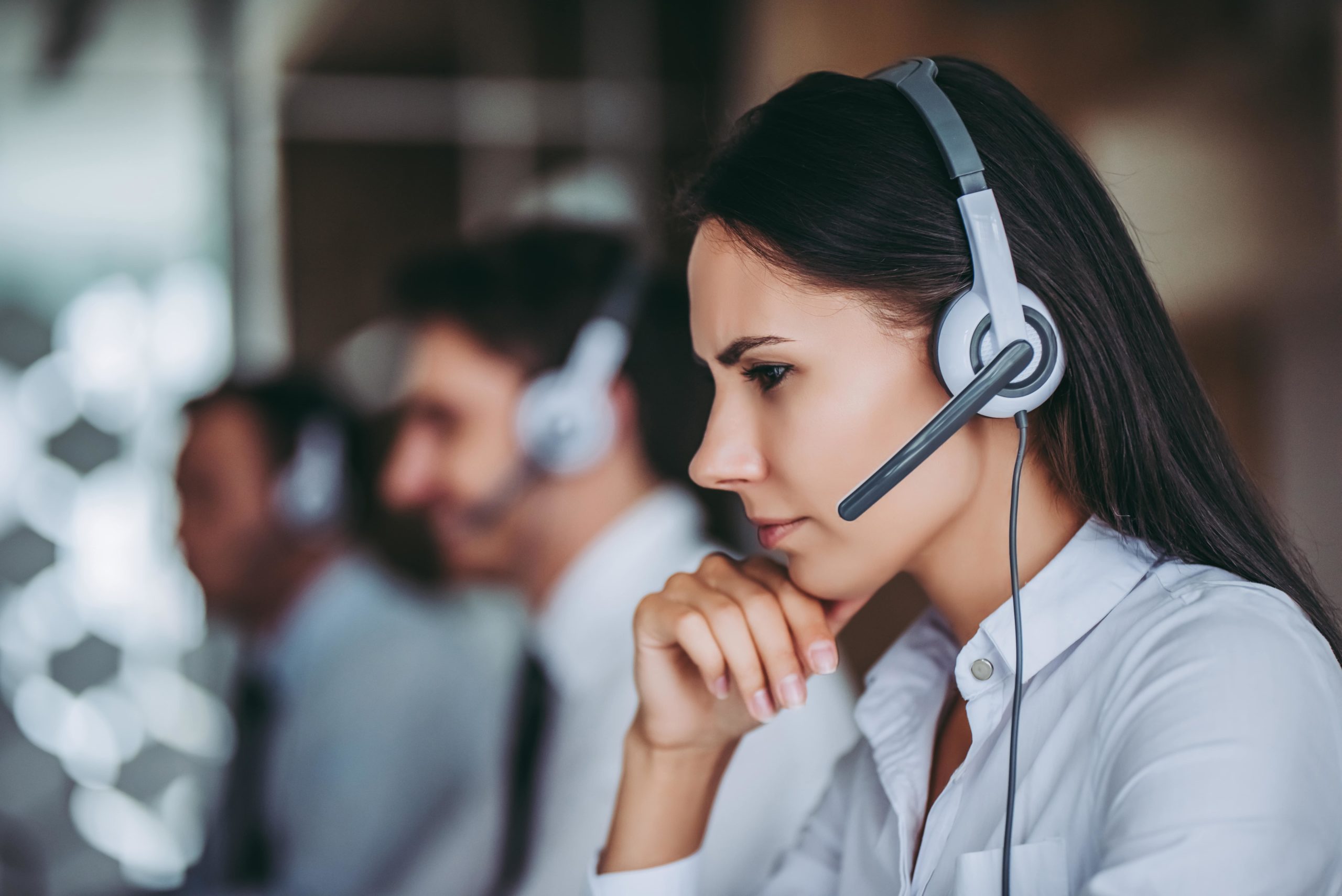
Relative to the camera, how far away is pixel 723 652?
0.94 meters

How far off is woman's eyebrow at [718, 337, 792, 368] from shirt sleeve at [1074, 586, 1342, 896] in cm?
36

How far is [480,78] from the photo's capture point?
3.67 metres

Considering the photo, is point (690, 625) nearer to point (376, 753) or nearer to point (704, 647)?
point (704, 647)

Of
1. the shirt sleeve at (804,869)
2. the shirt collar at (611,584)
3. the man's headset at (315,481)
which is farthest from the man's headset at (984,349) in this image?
the man's headset at (315,481)

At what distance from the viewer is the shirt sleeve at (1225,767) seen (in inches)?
23.8

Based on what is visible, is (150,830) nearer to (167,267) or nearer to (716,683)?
(167,267)

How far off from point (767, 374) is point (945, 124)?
24 cm

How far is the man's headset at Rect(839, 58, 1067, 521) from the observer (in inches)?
30.5

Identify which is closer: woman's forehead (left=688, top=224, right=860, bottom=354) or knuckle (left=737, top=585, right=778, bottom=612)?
woman's forehead (left=688, top=224, right=860, bottom=354)

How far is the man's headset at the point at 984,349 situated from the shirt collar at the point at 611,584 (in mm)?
935

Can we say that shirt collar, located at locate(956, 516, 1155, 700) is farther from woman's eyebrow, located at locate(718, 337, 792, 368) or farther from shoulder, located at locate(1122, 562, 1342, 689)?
woman's eyebrow, located at locate(718, 337, 792, 368)

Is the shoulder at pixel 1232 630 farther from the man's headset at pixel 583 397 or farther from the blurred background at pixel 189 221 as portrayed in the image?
the blurred background at pixel 189 221

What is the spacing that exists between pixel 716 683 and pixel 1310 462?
141 cm

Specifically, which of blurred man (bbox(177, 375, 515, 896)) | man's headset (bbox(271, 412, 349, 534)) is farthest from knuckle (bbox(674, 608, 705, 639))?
man's headset (bbox(271, 412, 349, 534))
